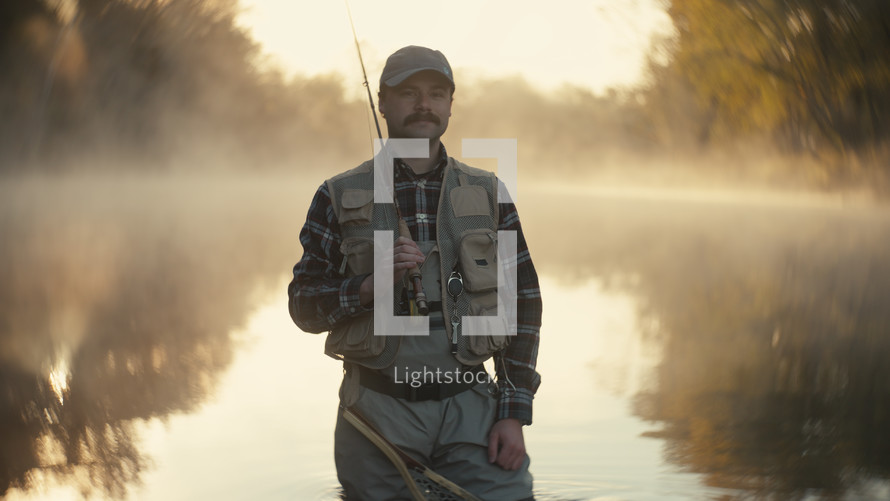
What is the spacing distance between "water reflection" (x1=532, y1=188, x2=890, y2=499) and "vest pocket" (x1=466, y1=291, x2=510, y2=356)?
5.39 feet

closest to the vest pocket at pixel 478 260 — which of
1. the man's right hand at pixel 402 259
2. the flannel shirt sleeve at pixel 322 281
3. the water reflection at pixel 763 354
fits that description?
the man's right hand at pixel 402 259

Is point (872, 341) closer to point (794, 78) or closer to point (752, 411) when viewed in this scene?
point (752, 411)

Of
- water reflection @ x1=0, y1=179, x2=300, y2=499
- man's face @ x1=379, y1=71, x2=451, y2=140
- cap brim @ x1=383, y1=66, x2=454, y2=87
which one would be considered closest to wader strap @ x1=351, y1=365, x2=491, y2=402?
man's face @ x1=379, y1=71, x2=451, y2=140

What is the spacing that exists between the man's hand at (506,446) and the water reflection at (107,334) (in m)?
1.67

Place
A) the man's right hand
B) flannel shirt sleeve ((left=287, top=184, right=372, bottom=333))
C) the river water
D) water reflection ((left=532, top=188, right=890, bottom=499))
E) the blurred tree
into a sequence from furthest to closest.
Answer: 1. the blurred tree
2. water reflection ((left=532, top=188, right=890, bottom=499))
3. the river water
4. flannel shirt sleeve ((left=287, top=184, right=372, bottom=333))
5. the man's right hand

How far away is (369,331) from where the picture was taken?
2.51 meters

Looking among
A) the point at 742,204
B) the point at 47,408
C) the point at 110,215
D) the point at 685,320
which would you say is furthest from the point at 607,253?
the point at 742,204

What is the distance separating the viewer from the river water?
3.93 m

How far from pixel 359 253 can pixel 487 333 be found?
13.8 inches

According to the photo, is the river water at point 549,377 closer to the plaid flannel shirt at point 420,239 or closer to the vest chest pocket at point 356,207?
the plaid flannel shirt at point 420,239

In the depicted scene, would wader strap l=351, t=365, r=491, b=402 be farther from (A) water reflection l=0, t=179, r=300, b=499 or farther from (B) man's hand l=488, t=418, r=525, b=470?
(A) water reflection l=0, t=179, r=300, b=499

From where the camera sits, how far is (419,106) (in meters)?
2.54

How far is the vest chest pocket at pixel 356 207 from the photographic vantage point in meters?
2.53

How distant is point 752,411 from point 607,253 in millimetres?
7927
